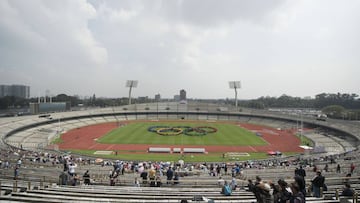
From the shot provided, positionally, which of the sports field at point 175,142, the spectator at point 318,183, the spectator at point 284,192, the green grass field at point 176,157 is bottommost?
the green grass field at point 176,157

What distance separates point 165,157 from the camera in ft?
130

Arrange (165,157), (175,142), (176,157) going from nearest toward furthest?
(165,157) → (176,157) → (175,142)

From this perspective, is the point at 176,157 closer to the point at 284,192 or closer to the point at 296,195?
the point at 284,192

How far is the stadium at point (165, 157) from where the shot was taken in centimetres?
1155

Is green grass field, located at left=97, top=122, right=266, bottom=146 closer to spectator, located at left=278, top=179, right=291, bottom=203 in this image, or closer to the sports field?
the sports field

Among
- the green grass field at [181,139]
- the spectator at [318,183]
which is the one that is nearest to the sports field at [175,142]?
the green grass field at [181,139]

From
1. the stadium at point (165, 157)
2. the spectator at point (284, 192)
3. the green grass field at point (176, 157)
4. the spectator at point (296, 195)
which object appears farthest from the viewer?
the green grass field at point (176, 157)

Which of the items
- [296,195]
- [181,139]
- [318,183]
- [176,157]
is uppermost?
[296,195]

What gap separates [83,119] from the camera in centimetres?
7962

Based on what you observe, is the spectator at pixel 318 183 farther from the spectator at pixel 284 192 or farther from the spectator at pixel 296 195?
the spectator at pixel 296 195

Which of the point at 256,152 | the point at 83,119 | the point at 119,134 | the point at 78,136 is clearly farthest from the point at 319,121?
the point at 83,119

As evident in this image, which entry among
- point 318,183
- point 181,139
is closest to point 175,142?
point 181,139

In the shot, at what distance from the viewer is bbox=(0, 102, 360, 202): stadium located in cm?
1155

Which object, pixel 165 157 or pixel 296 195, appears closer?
pixel 296 195
